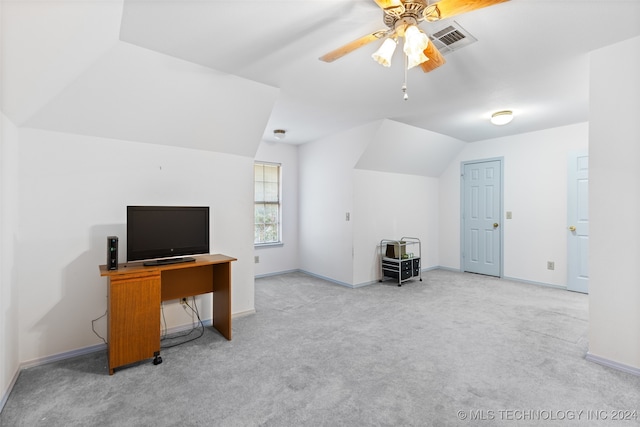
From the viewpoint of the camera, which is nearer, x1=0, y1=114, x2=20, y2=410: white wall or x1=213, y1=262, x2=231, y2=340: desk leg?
x1=0, y1=114, x2=20, y2=410: white wall

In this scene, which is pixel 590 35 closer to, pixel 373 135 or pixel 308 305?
pixel 373 135

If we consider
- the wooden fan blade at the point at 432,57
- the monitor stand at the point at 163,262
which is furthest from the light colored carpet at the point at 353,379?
the wooden fan blade at the point at 432,57

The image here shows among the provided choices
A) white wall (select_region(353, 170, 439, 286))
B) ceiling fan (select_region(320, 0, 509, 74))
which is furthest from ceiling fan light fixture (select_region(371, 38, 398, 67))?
white wall (select_region(353, 170, 439, 286))

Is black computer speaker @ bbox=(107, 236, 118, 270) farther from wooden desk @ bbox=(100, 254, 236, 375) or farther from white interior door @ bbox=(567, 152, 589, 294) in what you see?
white interior door @ bbox=(567, 152, 589, 294)

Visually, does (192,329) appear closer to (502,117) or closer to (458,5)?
(458,5)

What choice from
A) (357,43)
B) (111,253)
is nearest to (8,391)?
(111,253)

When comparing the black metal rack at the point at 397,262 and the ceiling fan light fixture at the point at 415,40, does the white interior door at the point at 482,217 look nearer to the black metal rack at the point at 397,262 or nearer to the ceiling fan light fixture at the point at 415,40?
the black metal rack at the point at 397,262

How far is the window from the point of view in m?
5.36

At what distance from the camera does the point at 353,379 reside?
2174mm

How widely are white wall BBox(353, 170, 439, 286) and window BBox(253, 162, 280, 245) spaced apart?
1.66m

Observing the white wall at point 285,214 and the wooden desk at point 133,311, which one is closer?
the wooden desk at point 133,311

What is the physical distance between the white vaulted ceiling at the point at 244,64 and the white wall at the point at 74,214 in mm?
181

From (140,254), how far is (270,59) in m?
2.00

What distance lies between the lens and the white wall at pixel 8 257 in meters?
1.93
